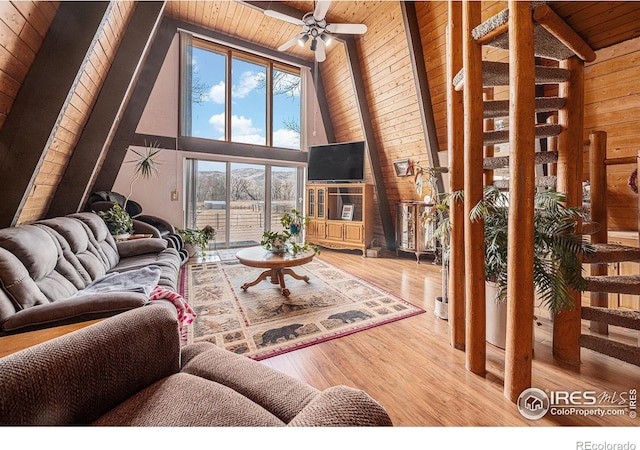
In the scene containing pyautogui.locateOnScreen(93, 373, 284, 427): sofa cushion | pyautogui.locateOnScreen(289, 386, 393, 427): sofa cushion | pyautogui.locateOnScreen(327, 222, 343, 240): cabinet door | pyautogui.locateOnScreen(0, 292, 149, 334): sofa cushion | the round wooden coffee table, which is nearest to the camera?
pyautogui.locateOnScreen(289, 386, 393, 427): sofa cushion

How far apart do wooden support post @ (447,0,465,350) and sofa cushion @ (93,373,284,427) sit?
4.98ft

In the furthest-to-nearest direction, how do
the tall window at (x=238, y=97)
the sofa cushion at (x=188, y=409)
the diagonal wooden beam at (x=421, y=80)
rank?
the tall window at (x=238, y=97), the diagonal wooden beam at (x=421, y=80), the sofa cushion at (x=188, y=409)

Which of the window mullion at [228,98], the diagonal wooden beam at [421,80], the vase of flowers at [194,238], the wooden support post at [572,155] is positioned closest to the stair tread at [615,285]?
the wooden support post at [572,155]

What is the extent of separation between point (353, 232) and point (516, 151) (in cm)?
380

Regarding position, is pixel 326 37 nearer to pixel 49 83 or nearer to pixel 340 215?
pixel 49 83

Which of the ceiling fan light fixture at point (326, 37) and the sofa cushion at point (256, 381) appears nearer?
the sofa cushion at point (256, 381)

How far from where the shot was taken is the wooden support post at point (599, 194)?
2.03m

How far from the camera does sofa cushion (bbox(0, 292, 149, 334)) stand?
1.32 metres

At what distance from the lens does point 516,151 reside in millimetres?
1353

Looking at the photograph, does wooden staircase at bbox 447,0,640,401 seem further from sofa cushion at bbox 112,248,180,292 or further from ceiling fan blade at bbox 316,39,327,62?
sofa cushion at bbox 112,248,180,292

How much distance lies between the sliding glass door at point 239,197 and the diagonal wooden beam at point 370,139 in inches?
72.0

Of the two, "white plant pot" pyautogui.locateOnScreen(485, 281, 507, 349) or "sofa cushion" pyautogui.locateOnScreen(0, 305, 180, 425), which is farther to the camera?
"white plant pot" pyautogui.locateOnScreen(485, 281, 507, 349)

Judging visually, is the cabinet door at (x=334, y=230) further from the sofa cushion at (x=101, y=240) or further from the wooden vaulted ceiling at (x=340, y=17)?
the sofa cushion at (x=101, y=240)

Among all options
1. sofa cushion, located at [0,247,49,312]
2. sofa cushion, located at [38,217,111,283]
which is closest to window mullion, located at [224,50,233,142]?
sofa cushion, located at [38,217,111,283]
